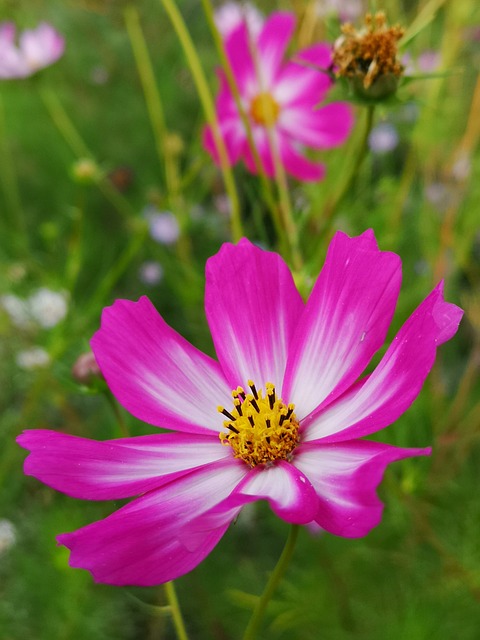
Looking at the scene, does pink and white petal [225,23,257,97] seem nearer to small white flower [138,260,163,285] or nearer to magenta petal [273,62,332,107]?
magenta petal [273,62,332,107]

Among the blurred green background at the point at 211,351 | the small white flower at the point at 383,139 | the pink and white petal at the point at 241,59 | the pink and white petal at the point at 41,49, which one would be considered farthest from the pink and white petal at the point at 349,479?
the small white flower at the point at 383,139

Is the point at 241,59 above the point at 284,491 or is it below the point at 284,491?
above

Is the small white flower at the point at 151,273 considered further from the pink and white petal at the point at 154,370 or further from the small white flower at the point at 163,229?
the pink and white petal at the point at 154,370

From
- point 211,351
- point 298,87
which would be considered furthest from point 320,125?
point 211,351

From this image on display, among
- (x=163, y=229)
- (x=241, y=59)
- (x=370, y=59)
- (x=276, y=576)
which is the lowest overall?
(x=276, y=576)

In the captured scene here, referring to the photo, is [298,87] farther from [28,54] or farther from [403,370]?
[403,370]

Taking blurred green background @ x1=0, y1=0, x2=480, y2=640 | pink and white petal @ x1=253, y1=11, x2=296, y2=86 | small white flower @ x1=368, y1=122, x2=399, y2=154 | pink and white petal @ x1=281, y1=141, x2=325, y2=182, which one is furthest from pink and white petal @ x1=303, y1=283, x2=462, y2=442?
small white flower @ x1=368, y1=122, x2=399, y2=154
